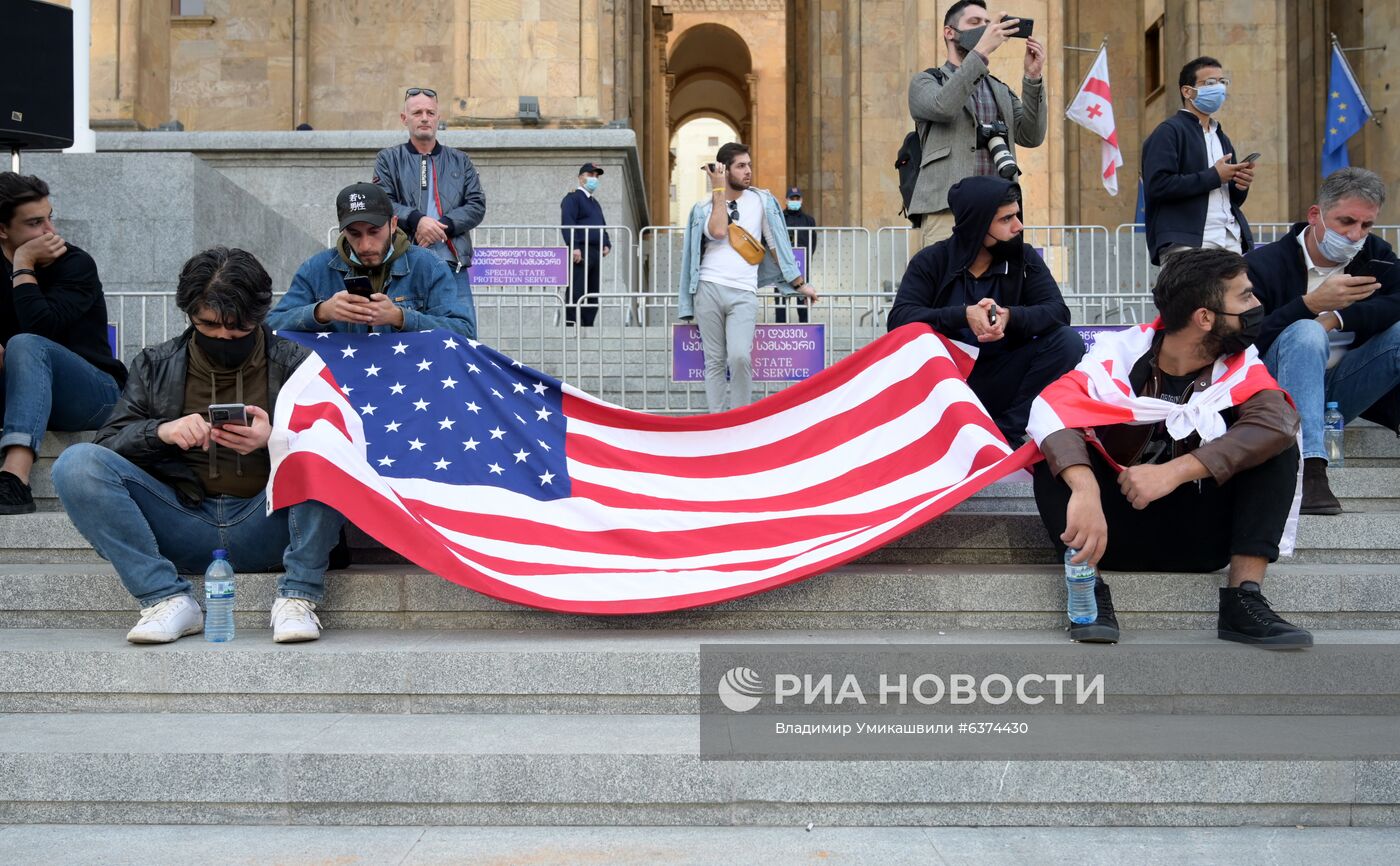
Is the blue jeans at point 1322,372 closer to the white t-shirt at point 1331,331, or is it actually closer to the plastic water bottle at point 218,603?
the white t-shirt at point 1331,331

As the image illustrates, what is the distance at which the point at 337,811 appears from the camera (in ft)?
11.2

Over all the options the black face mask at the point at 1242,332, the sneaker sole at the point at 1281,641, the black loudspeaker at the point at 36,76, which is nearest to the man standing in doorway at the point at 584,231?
the black loudspeaker at the point at 36,76

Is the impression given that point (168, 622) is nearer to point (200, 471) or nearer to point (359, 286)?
point (200, 471)

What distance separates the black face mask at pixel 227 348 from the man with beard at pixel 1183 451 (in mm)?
3070

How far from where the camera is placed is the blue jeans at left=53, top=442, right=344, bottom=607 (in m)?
4.32

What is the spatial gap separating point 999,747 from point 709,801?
2.88 feet

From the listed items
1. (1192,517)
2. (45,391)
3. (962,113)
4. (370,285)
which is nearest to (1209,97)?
(962,113)

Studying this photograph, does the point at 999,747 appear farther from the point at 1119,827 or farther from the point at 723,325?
the point at 723,325

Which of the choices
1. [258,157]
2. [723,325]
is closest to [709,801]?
[723,325]

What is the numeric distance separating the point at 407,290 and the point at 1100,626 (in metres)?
3.34

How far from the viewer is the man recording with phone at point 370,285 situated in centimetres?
506

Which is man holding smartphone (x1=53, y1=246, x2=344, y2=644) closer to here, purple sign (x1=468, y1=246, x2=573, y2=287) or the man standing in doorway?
purple sign (x1=468, y1=246, x2=573, y2=287)

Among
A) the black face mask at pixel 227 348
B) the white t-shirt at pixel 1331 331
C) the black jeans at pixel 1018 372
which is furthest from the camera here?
the white t-shirt at pixel 1331 331

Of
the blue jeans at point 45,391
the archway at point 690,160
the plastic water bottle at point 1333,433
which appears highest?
the archway at point 690,160
